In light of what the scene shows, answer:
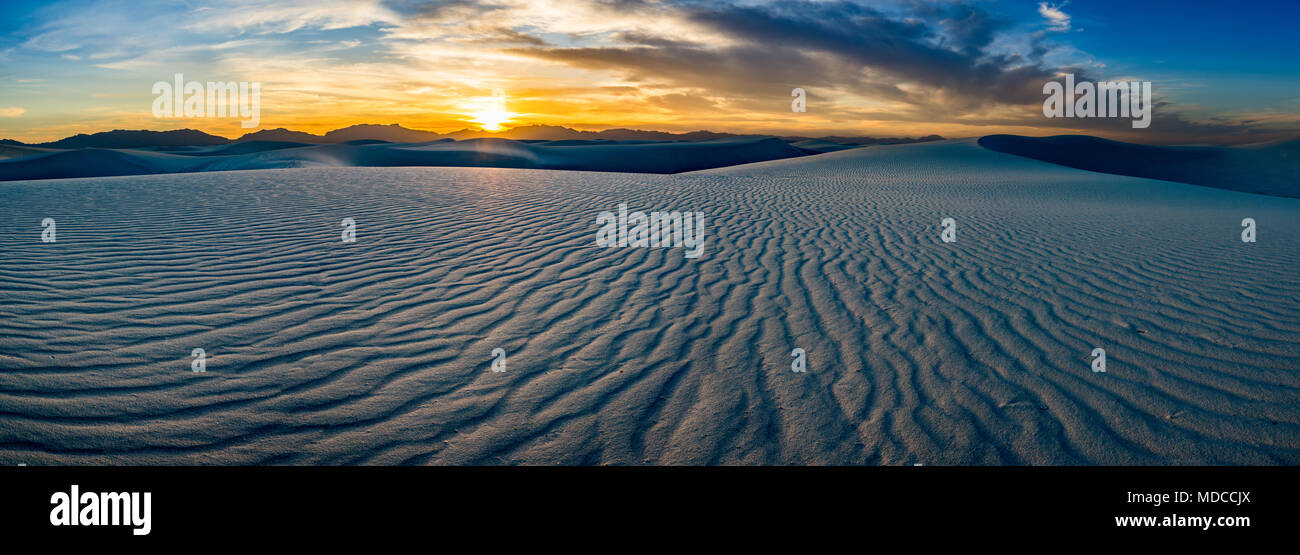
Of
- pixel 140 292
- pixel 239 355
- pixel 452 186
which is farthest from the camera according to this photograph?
pixel 452 186

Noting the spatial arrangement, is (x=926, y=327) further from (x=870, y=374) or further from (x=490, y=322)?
(x=490, y=322)

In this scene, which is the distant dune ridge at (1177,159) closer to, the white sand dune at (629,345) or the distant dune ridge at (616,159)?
the distant dune ridge at (616,159)

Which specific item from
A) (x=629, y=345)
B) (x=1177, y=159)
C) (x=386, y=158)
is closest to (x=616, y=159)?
(x=386, y=158)

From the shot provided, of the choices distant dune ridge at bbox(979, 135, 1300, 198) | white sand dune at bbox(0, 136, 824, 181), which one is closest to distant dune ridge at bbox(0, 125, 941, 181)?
white sand dune at bbox(0, 136, 824, 181)

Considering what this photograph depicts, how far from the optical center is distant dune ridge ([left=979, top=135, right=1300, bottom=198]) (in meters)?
35.5

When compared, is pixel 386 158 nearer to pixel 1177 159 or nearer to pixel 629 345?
pixel 629 345

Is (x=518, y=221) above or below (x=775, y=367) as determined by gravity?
above

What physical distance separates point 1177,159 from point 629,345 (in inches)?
2237

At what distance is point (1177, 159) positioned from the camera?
1698 inches

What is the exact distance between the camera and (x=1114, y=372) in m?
3.96

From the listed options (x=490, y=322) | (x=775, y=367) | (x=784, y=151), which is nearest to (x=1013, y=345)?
(x=775, y=367)

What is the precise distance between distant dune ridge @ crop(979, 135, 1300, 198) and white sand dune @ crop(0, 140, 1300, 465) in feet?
128

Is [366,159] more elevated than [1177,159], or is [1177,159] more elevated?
[366,159]
